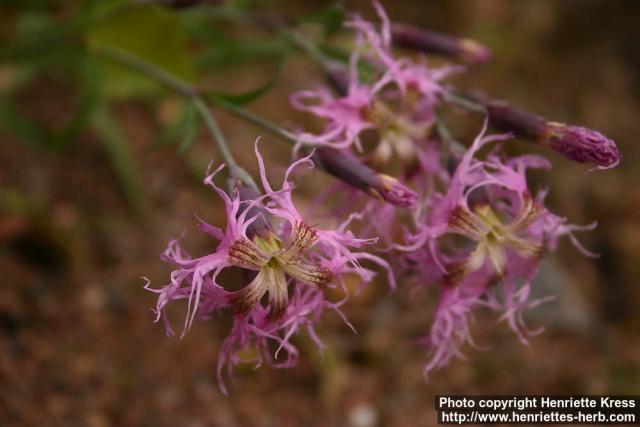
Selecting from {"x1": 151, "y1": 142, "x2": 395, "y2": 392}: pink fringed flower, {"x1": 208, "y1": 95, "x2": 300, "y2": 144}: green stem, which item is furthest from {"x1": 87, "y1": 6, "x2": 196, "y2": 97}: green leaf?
{"x1": 151, "y1": 142, "x2": 395, "y2": 392}: pink fringed flower

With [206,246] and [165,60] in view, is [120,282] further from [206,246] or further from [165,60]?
[165,60]

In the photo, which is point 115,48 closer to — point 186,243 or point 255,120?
point 186,243

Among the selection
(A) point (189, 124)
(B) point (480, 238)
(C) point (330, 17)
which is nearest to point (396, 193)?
(B) point (480, 238)

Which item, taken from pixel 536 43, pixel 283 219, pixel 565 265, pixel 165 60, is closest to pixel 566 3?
pixel 536 43

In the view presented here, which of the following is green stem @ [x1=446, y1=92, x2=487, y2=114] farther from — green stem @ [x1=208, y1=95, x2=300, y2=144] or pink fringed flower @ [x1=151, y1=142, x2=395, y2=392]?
pink fringed flower @ [x1=151, y1=142, x2=395, y2=392]

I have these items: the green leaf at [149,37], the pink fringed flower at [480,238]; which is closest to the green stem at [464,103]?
the pink fringed flower at [480,238]
